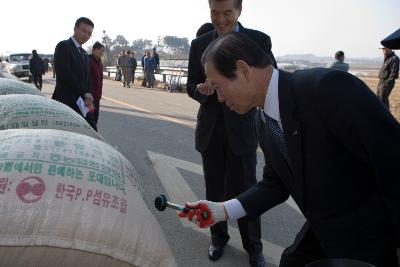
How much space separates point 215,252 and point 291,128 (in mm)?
1881

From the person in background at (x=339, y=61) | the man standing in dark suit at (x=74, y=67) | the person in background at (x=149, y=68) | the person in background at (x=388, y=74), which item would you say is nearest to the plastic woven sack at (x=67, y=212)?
the man standing in dark suit at (x=74, y=67)

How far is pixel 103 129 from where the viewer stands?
8.28 meters

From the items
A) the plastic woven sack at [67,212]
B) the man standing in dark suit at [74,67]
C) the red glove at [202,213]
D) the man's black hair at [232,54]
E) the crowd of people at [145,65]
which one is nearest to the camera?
the man's black hair at [232,54]

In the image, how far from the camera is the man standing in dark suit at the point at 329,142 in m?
1.43

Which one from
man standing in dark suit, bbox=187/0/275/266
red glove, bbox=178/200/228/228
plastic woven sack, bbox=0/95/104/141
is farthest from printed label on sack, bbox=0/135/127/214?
man standing in dark suit, bbox=187/0/275/266

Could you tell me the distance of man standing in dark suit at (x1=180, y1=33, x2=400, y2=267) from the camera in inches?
56.4

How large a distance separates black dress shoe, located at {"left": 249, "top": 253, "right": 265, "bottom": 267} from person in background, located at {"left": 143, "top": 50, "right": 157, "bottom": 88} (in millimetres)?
15852

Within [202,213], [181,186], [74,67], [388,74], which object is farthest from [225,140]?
[388,74]

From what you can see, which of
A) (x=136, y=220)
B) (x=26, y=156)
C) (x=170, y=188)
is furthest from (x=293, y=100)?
Result: (x=170, y=188)

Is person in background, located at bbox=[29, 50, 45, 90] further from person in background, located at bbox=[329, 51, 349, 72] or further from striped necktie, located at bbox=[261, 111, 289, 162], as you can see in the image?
striped necktie, located at bbox=[261, 111, 289, 162]

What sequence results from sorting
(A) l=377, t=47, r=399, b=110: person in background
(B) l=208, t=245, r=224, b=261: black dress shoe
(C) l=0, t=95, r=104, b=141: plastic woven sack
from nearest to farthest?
(C) l=0, t=95, r=104, b=141: plastic woven sack < (B) l=208, t=245, r=224, b=261: black dress shoe < (A) l=377, t=47, r=399, b=110: person in background

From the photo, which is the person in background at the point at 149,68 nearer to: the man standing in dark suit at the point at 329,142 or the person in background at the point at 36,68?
the person in background at the point at 36,68

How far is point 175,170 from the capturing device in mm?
5492

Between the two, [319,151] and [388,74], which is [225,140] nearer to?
[319,151]
